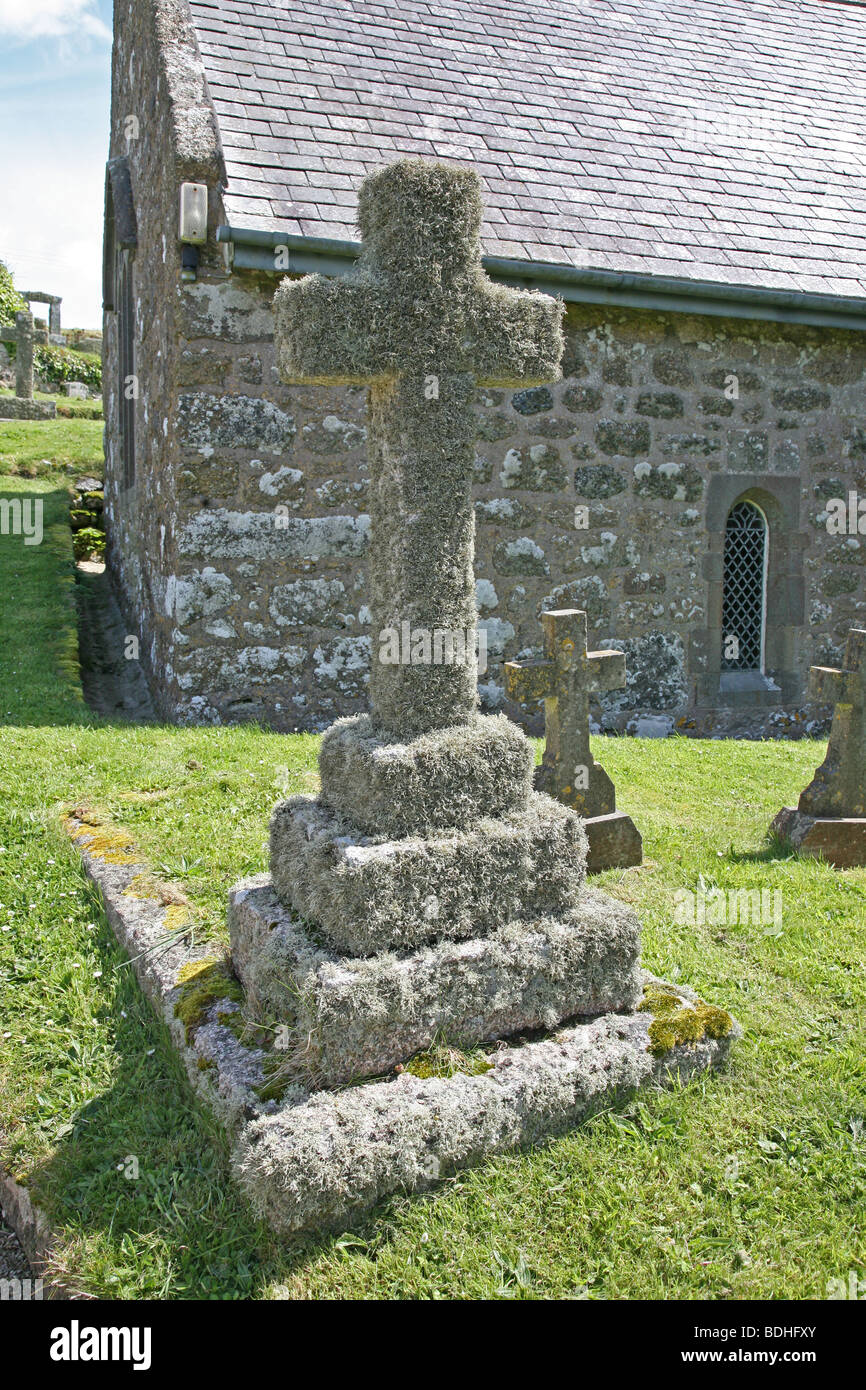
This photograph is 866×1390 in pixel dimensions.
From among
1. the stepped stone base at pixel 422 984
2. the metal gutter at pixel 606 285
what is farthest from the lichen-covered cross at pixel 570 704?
the metal gutter at pixel 606 285

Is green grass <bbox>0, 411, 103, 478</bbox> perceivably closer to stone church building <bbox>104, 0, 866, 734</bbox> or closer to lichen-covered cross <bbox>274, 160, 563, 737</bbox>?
stone church building <bbox>104, 0, 866, 734</bbox>

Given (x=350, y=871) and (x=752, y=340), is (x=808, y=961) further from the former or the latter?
(x=752, y=340)

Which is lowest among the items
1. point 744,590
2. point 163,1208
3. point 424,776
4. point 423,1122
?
point 163,1208

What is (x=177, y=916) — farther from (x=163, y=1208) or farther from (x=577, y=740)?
(x=577, y=740)

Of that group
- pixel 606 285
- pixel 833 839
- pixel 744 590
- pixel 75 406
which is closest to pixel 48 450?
pixel 75 406

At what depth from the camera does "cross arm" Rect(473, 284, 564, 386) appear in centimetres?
311

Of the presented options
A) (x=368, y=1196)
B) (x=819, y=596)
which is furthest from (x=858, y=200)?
(x=368, y=1196)

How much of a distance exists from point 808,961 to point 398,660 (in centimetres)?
205

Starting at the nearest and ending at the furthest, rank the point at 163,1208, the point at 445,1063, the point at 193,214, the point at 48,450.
Answer: the point at 163,1208 < the point at 445,1063 < the point at 193,214 < the point at 48,450

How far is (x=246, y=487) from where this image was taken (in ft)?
22.5

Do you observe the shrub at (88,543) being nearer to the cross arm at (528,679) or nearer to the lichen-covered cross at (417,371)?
the cross arm at (528,679)

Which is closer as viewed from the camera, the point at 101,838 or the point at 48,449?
the point at 101,838

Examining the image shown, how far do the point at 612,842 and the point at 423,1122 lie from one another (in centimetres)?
249

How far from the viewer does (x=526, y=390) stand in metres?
7.79
